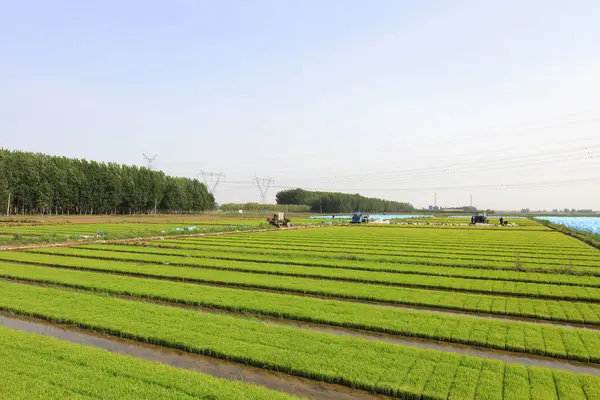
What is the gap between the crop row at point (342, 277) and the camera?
17938 mm

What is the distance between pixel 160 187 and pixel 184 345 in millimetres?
125517

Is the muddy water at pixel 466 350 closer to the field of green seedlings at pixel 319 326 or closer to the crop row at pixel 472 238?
the field of green seedlings at pixel 319 326

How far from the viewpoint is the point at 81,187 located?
332 ft

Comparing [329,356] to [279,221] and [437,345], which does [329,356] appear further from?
[279,221]

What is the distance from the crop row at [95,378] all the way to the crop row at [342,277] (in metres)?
10.6

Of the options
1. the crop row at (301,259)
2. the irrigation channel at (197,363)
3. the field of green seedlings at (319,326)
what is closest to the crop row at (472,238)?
the crop row at (301,259)

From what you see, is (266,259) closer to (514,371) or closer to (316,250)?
(316,250)

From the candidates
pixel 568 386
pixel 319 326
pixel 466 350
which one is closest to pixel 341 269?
pixel 319 326

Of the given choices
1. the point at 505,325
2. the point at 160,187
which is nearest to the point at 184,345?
the point at 505,325

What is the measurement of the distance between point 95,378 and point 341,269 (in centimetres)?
1717

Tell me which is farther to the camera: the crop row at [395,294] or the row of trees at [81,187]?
the row of trees at [81,187]

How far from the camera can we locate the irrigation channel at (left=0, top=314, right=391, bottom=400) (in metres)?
7.98

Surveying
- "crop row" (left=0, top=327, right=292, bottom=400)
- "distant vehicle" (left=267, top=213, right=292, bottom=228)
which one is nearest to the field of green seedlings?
"crop row" (left=0, top=327, right=292, bottom=400)

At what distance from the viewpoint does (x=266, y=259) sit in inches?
1088
